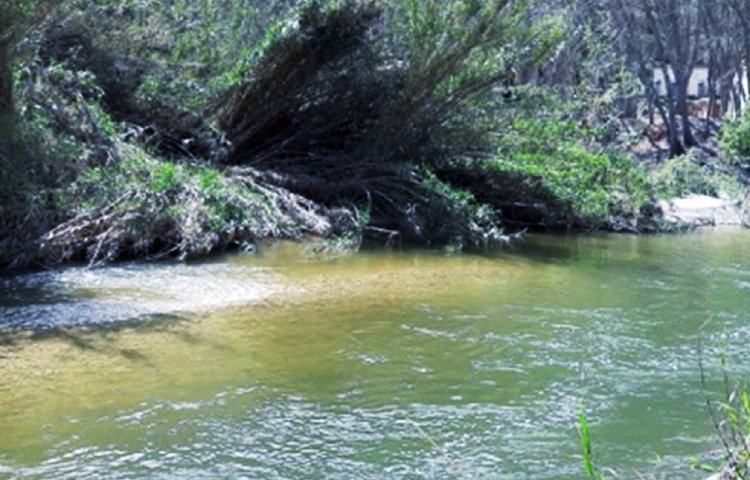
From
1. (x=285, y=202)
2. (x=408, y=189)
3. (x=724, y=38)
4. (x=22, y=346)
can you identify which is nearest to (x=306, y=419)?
(x=22, y=346)

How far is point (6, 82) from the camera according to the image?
11375 mm

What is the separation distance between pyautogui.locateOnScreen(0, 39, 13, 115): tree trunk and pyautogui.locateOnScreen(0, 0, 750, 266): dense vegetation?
1.10ft

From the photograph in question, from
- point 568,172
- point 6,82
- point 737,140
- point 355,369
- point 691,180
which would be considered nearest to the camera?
point 355,369

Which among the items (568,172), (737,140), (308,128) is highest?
(737,140)

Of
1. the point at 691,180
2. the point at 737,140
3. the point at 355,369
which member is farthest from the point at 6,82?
the point at 737,140

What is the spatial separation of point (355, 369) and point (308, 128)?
8.79 meters

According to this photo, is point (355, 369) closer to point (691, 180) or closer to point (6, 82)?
point (6, 82)

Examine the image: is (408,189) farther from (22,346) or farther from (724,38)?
(724,38)

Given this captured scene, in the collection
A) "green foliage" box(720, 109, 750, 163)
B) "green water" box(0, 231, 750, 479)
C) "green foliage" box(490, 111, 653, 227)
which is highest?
"green foliage" box(720, 109, 750, 163)

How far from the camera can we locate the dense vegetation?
12.5m

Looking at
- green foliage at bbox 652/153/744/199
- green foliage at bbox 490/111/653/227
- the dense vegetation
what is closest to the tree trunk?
the dense vegetation

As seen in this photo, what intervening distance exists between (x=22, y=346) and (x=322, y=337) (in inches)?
91.3

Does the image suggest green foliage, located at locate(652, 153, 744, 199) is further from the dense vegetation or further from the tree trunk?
the tree trunk

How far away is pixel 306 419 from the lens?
6.45 metres
